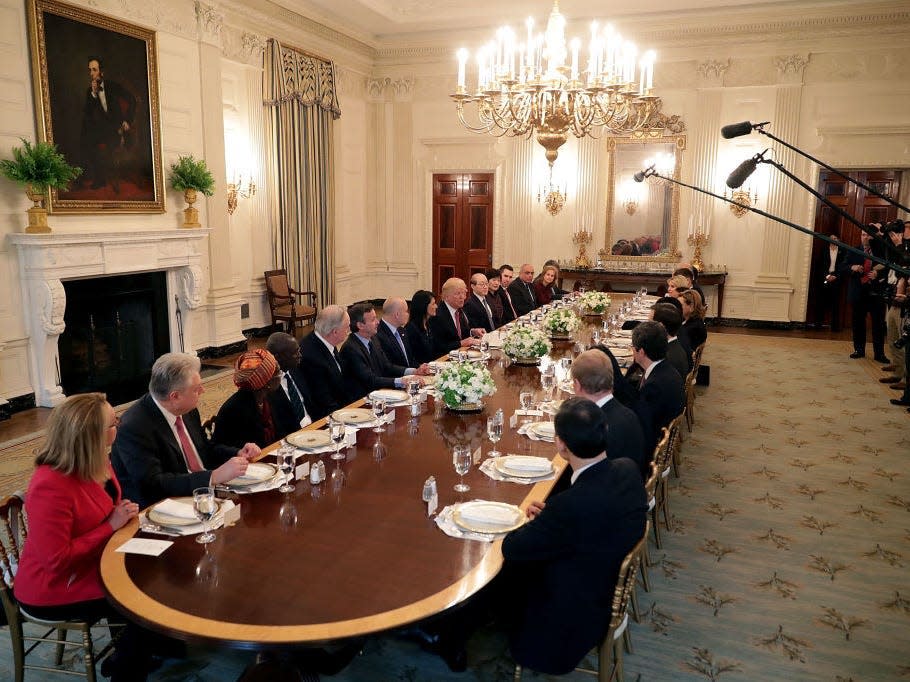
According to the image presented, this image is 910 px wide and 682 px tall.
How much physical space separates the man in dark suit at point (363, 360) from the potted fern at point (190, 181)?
167 inches

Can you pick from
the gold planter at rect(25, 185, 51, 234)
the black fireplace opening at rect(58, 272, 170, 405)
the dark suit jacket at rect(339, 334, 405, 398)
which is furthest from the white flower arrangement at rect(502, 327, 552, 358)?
the gold planter at rect(25, 185, 51, 234)

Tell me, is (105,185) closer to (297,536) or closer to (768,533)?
(297,536)

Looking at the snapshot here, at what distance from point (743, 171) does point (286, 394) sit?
9.08ft

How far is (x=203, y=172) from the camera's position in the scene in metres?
8.36

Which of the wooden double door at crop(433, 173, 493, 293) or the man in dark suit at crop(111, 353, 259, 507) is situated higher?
the wooden double door at crop(433, 173, 493, 293)

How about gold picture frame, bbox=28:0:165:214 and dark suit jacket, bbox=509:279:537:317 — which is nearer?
gold picture frame, bbox=28:0:165:214

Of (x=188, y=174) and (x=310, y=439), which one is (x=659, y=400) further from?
(x=188, y=174)

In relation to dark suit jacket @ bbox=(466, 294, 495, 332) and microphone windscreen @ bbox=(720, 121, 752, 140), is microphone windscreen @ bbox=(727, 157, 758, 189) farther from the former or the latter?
dark suit jacket @ bbox=(466, 294, 495, 332)

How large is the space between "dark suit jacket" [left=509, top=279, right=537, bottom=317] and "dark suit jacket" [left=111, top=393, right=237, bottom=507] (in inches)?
249

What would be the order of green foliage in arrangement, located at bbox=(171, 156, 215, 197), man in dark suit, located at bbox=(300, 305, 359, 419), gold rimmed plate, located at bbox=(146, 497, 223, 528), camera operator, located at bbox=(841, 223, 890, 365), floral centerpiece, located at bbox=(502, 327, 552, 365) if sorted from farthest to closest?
camera operator, located at bbox=(841, 223, 890, 365), green foliage in arrangement, located at bbox=(171, 156, 215, 197), floral centerpiece, located at bbox=(502, 327, 552, 365), man in dark suit, located at bbox=(300, 305, 359, 419), gold rimmed plate, located at bbox=(146, 497, 223, 528)

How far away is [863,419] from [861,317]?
3174 mm

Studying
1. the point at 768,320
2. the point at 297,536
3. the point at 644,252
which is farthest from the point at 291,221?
the point at 297,536

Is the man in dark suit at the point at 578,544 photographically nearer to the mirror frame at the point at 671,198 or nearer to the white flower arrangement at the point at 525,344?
the white flower arrangement at the point at 525,344

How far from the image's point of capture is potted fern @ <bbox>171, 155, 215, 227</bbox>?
823 cm
